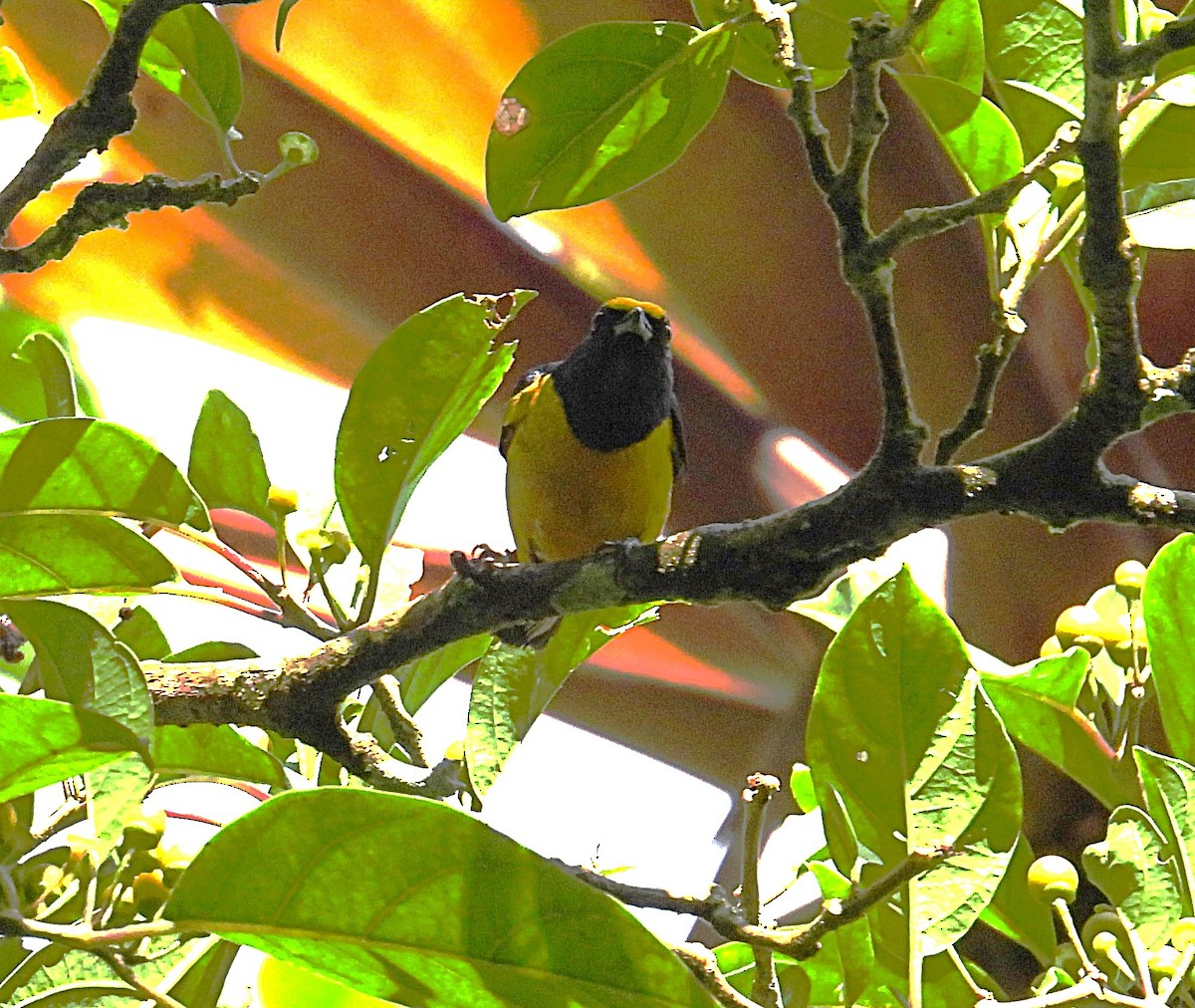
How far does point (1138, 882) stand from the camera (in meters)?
0.70

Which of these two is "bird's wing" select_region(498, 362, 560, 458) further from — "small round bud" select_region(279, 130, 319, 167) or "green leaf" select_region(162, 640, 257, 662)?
"small round bud" select_region(279, 130, 319, 167)

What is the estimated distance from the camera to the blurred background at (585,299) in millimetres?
1586

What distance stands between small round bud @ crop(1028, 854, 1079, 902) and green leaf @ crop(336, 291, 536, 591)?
447 millimetres

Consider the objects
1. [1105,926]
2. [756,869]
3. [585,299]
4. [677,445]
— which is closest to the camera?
[756,869]

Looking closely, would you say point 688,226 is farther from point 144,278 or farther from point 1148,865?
point 1148,865

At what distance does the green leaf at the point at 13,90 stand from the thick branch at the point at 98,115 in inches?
8.1

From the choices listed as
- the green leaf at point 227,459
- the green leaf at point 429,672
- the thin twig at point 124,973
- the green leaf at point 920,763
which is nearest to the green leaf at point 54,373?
the green leaf at point 227,459

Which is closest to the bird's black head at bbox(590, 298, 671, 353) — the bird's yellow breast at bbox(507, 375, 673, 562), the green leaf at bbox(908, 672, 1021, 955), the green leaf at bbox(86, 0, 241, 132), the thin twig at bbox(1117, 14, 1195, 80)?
the bird's yellow breast at bbox(507, 375, 673, 562)

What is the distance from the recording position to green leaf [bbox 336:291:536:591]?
71 centimetres

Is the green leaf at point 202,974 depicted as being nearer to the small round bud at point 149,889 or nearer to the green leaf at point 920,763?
the small round bud at point 149,889

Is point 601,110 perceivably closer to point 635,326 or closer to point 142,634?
point 142,634

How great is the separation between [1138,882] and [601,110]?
1.80 feet

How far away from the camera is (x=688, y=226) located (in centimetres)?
165

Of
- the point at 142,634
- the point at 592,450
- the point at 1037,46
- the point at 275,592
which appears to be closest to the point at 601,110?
the point at 1037,46
